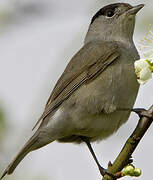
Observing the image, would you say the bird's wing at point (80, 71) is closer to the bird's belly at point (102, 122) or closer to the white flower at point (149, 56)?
the bird's belly at point (102, 122)

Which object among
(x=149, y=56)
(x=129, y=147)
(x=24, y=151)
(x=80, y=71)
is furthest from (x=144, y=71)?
(x=80, y=71)

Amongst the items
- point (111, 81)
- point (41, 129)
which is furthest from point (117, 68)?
point (41, 129)

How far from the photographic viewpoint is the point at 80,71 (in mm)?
5223

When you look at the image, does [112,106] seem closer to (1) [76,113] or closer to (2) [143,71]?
(1) [76,113]

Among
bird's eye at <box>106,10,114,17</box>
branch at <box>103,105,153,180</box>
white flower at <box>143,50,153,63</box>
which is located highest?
white flower at <box>143,50,153,63</box>

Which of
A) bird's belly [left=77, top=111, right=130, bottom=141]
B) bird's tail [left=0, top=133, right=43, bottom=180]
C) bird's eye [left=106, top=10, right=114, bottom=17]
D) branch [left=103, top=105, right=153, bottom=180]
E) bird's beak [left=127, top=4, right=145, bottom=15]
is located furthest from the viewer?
bird's eye [left=106, top=10, right=114, bottom=17]

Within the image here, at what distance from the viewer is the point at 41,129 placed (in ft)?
15.4

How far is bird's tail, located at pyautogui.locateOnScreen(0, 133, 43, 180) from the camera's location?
13.8ft

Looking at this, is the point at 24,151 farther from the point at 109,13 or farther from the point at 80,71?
the point at 109,13

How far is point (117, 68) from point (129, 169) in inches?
81.7

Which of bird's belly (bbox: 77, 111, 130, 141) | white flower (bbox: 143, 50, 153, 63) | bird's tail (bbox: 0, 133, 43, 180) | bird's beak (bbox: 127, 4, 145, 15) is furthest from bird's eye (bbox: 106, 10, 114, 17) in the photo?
white flower (bbox: 143, 50, 153, 63)

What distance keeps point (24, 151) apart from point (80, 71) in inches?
54.2

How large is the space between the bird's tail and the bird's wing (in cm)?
27

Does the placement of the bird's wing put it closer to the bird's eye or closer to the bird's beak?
the bird's beak
